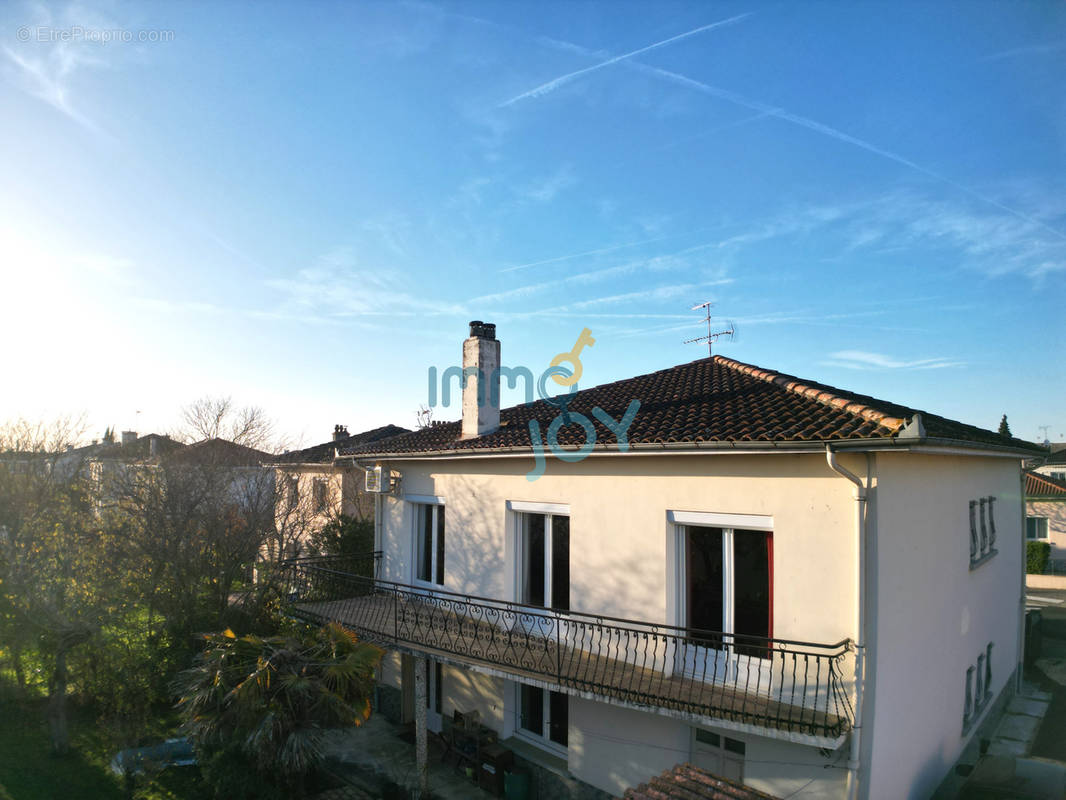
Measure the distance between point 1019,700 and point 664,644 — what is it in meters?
12.5

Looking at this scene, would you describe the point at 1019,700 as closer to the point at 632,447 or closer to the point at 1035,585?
the point at 632,447

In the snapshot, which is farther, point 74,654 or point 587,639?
point 74,654

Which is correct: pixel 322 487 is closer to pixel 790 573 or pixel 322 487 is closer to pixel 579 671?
pixel 579 671

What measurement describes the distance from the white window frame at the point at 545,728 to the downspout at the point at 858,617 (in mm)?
4360

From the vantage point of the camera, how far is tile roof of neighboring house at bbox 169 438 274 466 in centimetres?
1697

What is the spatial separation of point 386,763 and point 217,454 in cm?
1009

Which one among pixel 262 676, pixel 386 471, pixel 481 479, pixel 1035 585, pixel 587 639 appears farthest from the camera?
pixel 1035 585

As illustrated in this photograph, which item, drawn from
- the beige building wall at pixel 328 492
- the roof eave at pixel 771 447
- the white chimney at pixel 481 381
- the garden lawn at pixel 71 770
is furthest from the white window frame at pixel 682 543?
the beige building wall at pixel 328 492

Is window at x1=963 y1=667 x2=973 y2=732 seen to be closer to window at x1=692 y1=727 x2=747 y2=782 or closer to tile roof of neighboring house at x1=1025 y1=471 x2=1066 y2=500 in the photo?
window at x1=692 y1=727 x2=747 y2=782

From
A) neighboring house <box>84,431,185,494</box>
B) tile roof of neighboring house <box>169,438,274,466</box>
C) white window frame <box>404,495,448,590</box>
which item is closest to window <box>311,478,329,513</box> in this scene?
tile roof of neighboring house <box>169,438,274,466</box>

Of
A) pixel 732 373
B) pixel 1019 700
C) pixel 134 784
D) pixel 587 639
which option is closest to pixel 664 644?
pixel 587 639

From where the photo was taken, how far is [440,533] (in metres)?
13.2

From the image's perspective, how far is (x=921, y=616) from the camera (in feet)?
26.9

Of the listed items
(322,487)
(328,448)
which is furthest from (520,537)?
(328,448)
